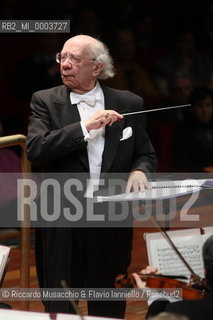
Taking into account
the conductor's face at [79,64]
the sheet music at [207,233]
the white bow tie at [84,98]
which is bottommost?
the sheet music at [207,233]

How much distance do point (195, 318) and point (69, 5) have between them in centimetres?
401

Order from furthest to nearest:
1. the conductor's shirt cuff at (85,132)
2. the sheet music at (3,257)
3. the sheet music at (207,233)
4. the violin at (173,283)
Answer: the sheet music at (207,233), the conductor's shirt cuff at (85,132), the sheet music at (3,257), the violin at (173,283)

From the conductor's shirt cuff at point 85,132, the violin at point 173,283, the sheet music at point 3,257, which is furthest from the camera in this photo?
the conductor's shirt cuff at point 85,132

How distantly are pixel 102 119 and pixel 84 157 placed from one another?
0.21 metres

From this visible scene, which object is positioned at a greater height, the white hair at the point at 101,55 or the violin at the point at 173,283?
the white hair at the point at 101,55

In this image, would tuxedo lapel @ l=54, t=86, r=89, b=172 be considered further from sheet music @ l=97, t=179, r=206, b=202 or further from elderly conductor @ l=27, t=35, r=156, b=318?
sheet music @ l=97, t=179, r=206, b=202

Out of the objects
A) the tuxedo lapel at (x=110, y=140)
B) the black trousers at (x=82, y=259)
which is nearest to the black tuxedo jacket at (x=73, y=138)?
the tuxedo lapel at (x=110, y=140)

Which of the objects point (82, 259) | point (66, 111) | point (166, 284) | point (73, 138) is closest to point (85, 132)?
point (73, 138)

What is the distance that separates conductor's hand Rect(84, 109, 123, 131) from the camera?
2.89m

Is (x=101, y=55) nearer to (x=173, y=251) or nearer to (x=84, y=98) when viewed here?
(x=84, y=98)

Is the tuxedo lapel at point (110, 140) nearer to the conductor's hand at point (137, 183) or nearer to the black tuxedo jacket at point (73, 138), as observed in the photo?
the black tuxedo jacket at point (73, 138)

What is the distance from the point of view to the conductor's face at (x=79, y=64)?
3000 millimetres

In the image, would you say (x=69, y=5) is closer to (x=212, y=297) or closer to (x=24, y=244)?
(x=24, y=244)

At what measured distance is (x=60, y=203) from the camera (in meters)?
3.09
